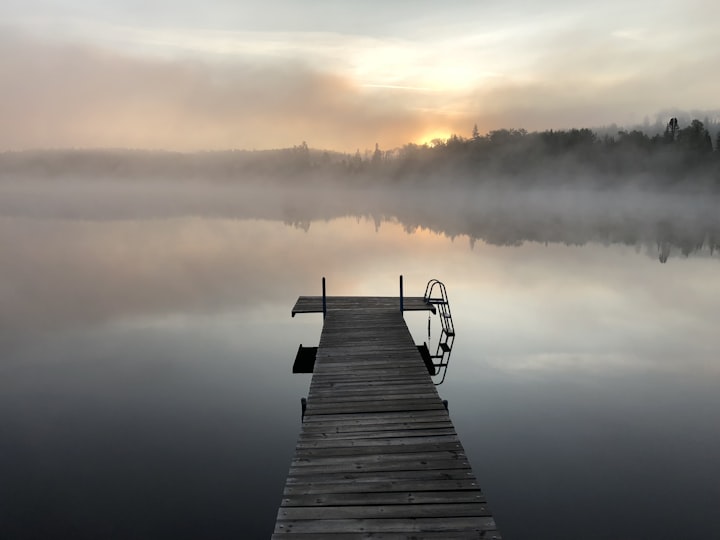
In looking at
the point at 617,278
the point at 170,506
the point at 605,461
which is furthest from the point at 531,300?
the point at 170,506

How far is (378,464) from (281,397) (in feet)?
24.8

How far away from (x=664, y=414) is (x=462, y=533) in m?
10.3

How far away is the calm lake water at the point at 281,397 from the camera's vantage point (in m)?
9.47

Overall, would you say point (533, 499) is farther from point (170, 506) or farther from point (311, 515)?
point (170, 506)

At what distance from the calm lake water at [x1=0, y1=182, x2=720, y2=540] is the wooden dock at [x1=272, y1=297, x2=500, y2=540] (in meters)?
2.17

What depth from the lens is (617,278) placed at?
35.0m

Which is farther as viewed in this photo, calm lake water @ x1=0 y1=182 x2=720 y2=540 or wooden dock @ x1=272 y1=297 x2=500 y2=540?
calm lake water @ x1=0 y1=182 x2=720 y2=540

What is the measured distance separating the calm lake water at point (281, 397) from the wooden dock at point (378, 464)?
85.4 inches

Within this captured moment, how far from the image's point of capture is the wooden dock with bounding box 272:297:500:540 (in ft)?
21.2

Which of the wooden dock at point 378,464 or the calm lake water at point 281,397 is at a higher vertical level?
the wooden dock at point 378,464

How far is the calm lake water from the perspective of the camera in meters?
9.47

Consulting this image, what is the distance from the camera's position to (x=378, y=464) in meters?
7.88

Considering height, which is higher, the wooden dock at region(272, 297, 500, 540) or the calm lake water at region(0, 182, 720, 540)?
the wooden dock at region(272, 297, 500, 540)

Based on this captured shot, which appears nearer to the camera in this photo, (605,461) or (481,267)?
(605,461)
